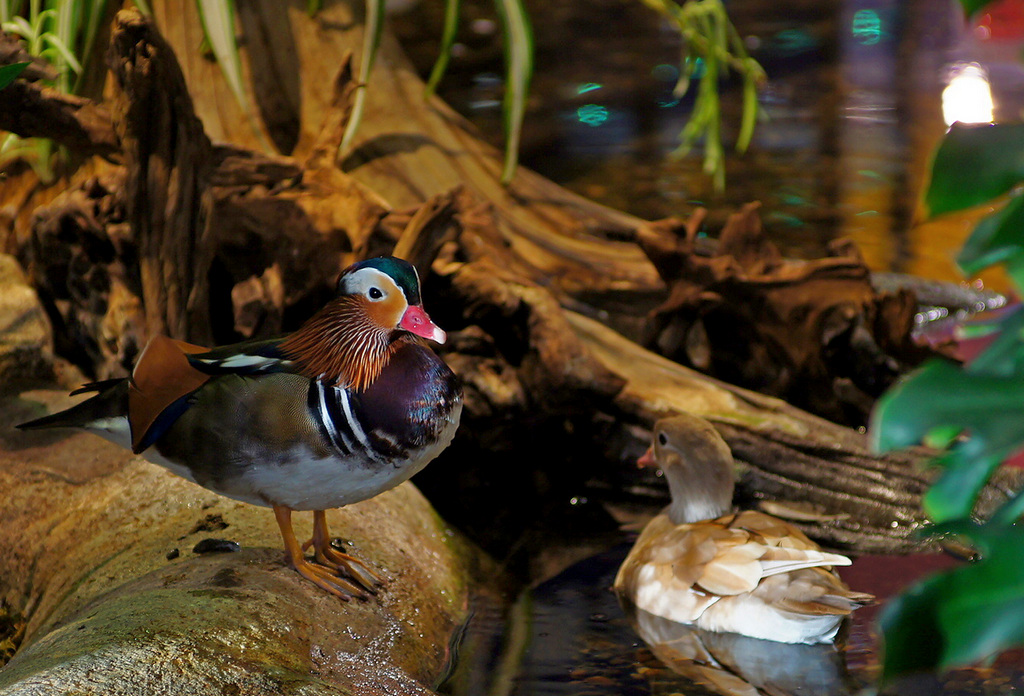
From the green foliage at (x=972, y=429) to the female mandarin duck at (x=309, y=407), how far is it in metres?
1.21

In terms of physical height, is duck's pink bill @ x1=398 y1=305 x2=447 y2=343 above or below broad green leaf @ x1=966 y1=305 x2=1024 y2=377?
below

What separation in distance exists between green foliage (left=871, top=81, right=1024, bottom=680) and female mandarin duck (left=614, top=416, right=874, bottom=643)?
161cm

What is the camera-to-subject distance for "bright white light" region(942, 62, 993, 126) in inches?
254

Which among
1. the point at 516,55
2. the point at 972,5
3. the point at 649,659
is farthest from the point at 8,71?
the point at 516,55

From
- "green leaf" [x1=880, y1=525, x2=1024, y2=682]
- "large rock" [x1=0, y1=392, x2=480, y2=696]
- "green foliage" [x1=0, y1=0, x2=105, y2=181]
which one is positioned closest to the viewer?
"green leaf" [x1=880, y1=525, x2=1024, y2=682]

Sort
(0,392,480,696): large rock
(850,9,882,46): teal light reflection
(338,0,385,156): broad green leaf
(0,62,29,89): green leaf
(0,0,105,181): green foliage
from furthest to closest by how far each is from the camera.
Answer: (850,9,882,46): teal light reflection, (338,0,385,156): broad green leaf, (0,0,105,181): green foliage, (0,392,480,696): large rock, (0,62,29,89): green leaf

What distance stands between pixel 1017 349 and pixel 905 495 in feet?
7.53

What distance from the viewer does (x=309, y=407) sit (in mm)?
1659

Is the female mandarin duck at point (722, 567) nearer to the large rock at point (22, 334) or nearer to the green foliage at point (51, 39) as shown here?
the large rock at point (22, 334)

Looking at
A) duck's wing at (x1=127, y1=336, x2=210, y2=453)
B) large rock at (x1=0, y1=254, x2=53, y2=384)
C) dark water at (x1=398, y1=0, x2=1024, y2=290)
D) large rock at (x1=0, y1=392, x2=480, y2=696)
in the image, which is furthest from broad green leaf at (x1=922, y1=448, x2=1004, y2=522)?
dark water at (x1=398, y1=0, x2=1024, y2=290)

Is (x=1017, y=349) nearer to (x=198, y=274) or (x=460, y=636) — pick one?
(x=460, y=636)

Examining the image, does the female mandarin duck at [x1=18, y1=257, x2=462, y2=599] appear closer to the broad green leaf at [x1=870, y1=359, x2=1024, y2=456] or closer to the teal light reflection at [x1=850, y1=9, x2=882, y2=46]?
the broad green leaf at [x1=870, y1=359, x2=1024, y2=456]

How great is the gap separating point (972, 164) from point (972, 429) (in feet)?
0.47

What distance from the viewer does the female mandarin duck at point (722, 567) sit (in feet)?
6.69
